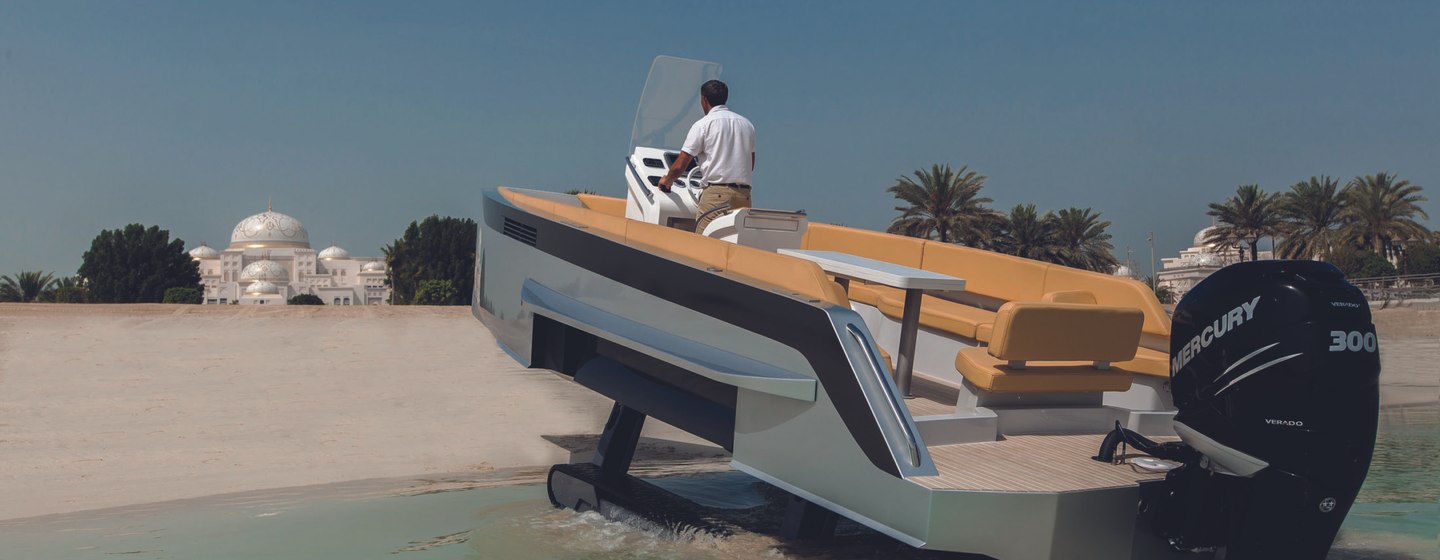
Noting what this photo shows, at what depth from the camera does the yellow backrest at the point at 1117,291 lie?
209 inches

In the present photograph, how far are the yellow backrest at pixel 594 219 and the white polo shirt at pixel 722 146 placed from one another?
60 cm

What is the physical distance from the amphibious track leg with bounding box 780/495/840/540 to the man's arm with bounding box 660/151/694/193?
1915 mm

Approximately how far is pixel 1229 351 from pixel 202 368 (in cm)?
1036

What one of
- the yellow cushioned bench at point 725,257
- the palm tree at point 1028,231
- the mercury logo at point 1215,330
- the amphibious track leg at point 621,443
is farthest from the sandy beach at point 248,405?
the palm tree at point 1028,231

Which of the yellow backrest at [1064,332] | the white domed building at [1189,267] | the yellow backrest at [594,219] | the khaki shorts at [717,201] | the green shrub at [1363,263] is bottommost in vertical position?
the white domed building at [1189,267]

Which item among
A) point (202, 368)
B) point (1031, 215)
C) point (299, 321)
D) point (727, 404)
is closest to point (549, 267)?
A: point (727, 404)

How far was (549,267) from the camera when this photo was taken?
5.70 metres

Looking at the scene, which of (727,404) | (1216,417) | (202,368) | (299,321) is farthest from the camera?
(299,321)

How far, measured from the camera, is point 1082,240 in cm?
4769

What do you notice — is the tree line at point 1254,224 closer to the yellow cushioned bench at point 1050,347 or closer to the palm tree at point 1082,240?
the palm tree at point 1082,240

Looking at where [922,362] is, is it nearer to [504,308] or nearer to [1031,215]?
[504,308]

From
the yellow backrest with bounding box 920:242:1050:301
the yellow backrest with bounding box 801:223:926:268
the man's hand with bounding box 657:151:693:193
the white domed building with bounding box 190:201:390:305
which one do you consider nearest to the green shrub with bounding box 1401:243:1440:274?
the yellow backrest with bounding box 801:223:926:268

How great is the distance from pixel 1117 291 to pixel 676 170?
2365 mm

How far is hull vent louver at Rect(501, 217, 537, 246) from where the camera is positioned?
587 centimetres
